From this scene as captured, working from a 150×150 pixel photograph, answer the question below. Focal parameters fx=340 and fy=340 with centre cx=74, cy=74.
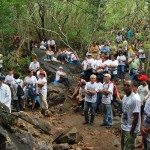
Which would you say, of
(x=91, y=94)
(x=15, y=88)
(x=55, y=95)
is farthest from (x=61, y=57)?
(x=91, y=94)

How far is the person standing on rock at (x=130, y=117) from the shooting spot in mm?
6449

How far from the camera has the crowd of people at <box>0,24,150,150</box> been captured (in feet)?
21.4

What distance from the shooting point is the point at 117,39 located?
23.0m

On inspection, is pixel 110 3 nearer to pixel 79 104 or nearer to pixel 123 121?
pixel 79 104

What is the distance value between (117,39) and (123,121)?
16716 mm

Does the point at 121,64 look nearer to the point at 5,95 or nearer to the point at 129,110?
the point at 5,95

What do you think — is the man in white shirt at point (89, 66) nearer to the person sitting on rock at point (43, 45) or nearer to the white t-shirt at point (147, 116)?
the person sitting on rock at point (43, 45)

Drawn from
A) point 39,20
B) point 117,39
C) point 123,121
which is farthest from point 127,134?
point 39,20

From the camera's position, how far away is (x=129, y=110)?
6559mm

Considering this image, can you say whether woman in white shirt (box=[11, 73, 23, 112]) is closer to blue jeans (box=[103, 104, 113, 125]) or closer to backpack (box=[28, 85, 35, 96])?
backpack (box=[28, 85, 35, 96])

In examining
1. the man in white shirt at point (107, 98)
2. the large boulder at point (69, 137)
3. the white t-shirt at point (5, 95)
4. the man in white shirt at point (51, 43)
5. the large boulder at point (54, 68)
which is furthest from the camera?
the man in white shirt at point (51, 43)

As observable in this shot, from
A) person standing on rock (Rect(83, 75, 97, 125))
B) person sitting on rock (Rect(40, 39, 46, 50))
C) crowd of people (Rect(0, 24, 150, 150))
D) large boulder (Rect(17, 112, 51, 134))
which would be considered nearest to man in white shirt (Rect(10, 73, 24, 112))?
crowd of people (Rect(0, 24, 150, 150))

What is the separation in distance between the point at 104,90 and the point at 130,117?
12.7ft

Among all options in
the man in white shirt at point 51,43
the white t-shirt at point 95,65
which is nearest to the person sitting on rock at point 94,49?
the white t-shirt at point 95,65
